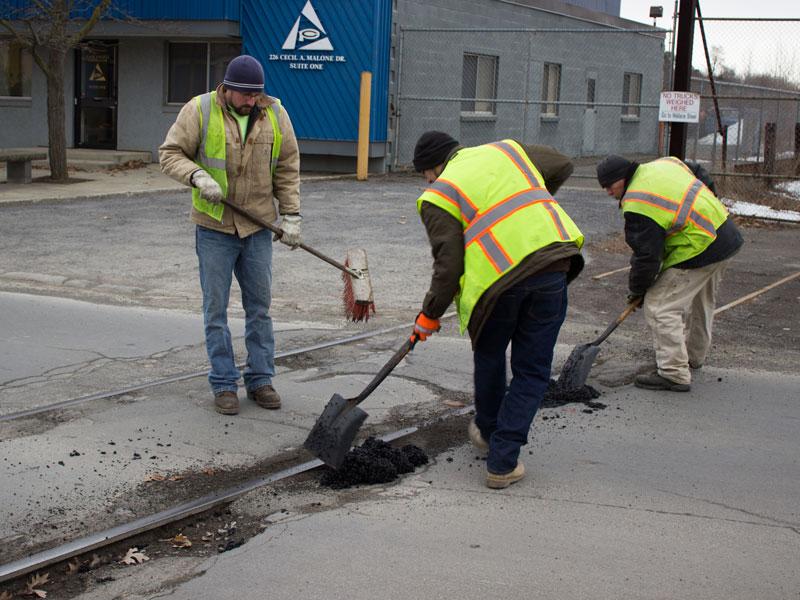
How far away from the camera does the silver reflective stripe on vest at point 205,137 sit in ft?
19.2

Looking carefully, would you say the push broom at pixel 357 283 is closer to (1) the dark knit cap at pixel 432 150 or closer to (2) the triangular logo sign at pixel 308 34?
(1) the dark knit cap at pixel 432 150

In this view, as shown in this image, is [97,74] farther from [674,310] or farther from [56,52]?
[674,310]

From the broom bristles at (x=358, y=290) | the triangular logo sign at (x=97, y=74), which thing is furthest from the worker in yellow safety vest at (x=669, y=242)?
the triangular logo sign at (x=97, y=74)

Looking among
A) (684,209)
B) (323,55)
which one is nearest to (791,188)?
(323,55)

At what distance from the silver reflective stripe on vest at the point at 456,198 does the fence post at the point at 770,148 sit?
44.5 ft

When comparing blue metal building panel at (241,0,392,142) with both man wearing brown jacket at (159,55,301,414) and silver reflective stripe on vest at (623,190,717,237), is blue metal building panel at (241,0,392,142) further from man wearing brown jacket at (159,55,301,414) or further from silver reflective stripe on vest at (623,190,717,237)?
man wearing brown jacket at (159,55,301,414)

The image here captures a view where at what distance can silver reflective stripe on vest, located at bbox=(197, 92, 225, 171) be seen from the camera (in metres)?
5.84

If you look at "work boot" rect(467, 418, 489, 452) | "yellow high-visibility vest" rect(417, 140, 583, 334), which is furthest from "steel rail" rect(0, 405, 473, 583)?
"yellow high-visibility vest" rect(417, 140, 583, 334)

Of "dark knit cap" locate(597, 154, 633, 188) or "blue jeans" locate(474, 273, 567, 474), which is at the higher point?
"dark knit cap" locate(597, 154, 633, 188)

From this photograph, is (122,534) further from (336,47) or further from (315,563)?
(336,47)

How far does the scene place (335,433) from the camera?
16.2 ft

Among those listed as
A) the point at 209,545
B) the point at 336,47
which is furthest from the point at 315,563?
the point at 336,47

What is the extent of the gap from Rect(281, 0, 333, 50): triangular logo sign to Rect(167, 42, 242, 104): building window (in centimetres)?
160

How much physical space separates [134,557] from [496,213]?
2069mm
